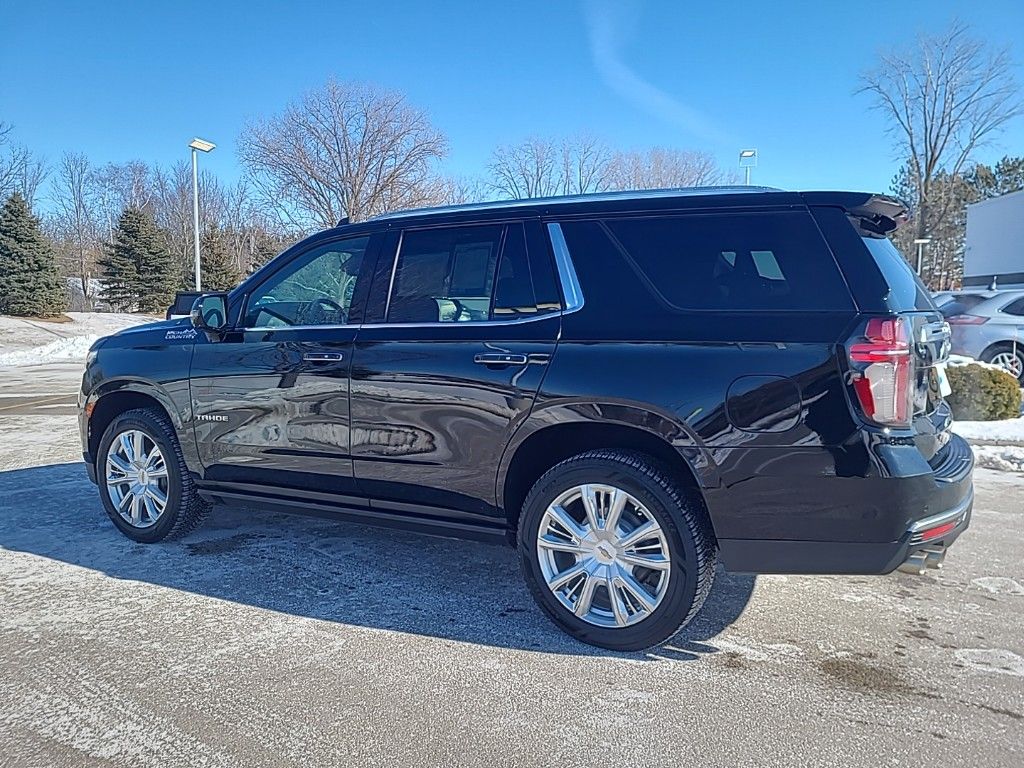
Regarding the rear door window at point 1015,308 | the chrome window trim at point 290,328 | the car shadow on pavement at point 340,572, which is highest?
the rear door window at point 1015,308

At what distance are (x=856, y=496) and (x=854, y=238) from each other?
1004 millimetres

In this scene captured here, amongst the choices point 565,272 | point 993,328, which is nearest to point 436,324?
point 565,272

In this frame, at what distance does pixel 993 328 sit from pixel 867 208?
34.6 feet

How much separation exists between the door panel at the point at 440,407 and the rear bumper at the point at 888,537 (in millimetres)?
1096

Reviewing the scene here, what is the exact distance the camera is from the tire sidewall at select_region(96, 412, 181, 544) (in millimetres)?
4688

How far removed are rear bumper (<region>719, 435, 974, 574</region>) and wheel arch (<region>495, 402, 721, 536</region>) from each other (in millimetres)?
275

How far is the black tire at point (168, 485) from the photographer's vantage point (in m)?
4.69

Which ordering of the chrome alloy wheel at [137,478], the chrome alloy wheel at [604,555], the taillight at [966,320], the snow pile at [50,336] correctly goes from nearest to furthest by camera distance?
1. the chrome alloy wheel at [604,555]
2. the chrome alloy wheel at [137,478]
3. the taillight at [966,320]
4. the snow pile at [50,336]

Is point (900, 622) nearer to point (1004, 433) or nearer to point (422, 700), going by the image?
point (422, 700)

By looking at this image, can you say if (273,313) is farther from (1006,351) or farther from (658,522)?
(1006,351)

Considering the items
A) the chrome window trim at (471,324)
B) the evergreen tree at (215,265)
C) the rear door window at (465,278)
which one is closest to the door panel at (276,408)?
the chrome window trim at (471,324)

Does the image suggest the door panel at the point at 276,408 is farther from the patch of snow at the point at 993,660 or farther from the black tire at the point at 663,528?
the patch of snow at the point at 993,660

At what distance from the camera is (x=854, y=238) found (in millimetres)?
3020

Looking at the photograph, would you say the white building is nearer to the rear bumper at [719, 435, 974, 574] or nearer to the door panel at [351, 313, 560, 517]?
the rear bumper at [719, 435, 974, 574]
